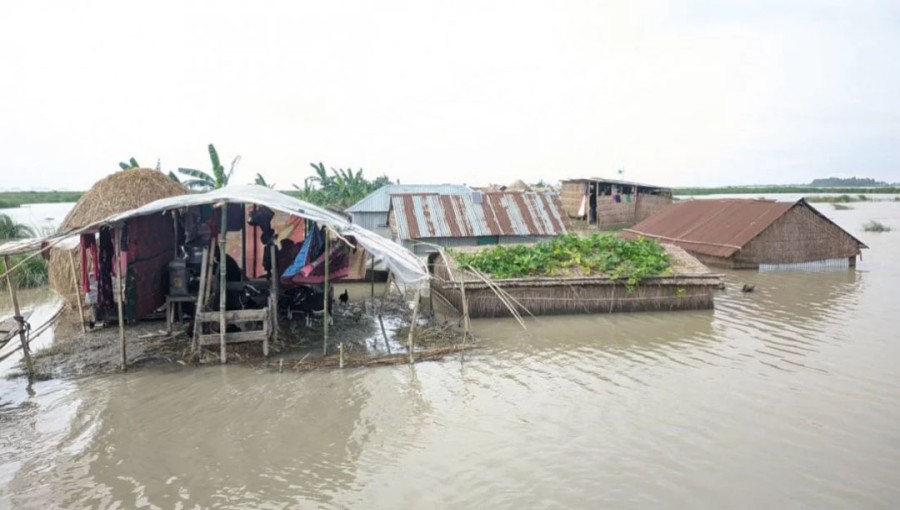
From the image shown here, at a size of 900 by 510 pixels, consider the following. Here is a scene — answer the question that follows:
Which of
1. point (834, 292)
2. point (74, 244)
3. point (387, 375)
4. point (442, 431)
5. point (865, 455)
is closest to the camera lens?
point (865, 455)

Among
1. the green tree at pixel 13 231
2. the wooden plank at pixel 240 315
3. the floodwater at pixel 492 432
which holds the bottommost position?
the floodwater at pixel 492 432

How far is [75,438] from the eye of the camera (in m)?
5.86

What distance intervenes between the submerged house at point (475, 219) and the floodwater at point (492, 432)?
6.58 meters

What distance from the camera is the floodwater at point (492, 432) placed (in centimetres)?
496

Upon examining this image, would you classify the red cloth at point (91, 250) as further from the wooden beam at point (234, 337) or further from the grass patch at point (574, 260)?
the grass patch at point (574, 260)

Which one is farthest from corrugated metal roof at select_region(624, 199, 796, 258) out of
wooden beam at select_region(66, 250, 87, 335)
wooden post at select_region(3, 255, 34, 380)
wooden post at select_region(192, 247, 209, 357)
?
wooden post at select_region(3, 255, 34, 380)

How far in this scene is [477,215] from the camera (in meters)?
16.0

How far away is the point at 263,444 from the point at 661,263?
811cm

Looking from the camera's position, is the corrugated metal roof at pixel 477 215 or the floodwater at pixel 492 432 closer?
the floodwater at pixel 492 432

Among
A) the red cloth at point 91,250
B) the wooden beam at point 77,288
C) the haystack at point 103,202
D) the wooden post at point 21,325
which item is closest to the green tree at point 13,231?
the haystack at point 103,202

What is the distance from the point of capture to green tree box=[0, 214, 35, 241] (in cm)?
1852

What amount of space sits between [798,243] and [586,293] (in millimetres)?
8859

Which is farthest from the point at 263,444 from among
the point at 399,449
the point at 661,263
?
the point at 661,263

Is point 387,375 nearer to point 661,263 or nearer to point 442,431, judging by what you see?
point 442,431
